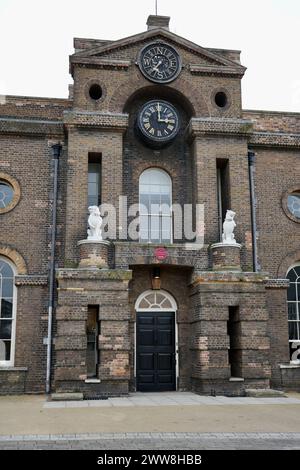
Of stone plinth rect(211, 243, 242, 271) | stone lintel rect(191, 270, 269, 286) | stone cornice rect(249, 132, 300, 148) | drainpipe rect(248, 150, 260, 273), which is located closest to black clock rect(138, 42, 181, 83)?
stone cornice rect(249, 132, 300, 148)

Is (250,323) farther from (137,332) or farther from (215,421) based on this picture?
(215,421)

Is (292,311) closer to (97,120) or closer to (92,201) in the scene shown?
(92,201)

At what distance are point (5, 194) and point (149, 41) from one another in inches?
257

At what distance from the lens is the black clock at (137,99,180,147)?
1667 centimetres

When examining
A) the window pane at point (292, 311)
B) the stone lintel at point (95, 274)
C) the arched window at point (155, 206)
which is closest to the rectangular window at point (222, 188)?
the arched window at point (155, 206)

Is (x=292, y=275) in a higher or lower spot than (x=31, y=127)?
lower

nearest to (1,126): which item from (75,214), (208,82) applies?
(75,214)

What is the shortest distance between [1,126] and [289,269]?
32.7 feet

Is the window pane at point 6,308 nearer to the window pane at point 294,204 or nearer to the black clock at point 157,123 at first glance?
the black clock at point 157,123

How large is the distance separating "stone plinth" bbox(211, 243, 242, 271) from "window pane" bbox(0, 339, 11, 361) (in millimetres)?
6277

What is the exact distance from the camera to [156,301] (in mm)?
16391

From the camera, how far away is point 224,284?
15.4 metres

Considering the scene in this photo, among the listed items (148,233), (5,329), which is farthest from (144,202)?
(5,329)

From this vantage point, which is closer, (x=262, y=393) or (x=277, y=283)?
(x=262, y=393)
